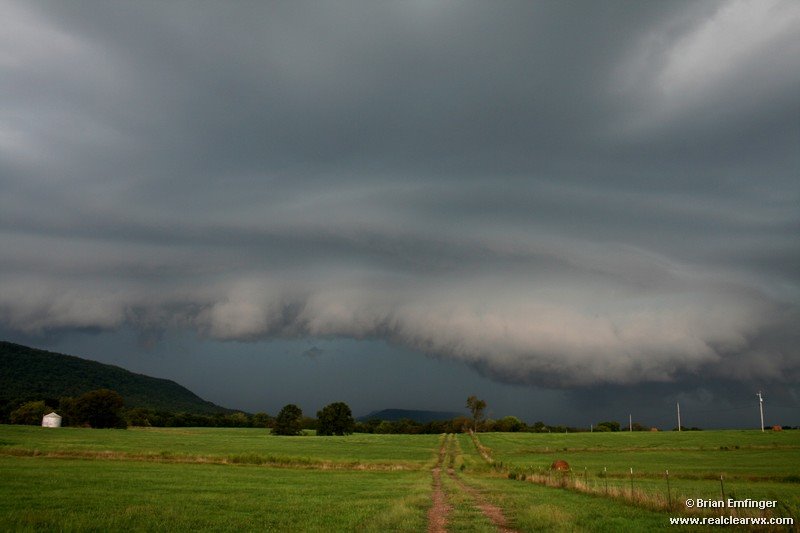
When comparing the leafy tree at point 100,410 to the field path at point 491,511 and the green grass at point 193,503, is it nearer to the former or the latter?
the green grass at point 193,503

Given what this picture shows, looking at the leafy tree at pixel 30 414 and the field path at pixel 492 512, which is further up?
the field path at pixel 492 512

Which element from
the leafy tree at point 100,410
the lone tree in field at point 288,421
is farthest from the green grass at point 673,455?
the leafy tree at point 100,410

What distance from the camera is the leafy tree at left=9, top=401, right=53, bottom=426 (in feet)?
446

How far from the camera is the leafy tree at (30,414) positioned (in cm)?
13588

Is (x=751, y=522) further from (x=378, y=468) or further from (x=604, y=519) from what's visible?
(x=378, y=468)

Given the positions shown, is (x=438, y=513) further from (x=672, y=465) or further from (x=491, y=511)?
(x=672, y=465)

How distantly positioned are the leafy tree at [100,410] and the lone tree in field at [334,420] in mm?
55454

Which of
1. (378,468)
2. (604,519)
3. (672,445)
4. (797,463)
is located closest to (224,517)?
(604,519)

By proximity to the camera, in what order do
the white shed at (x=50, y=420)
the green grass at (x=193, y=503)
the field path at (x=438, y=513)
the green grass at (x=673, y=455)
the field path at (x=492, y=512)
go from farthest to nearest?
the white shed at (x=50, y=420) → the green grass at (x=673, y=455) → the green grass at (x=193, y=503) → the field path at (x=492, y=512) → the field path at (x=438, y=513)

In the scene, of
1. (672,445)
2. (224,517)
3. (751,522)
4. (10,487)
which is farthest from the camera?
(672,445)

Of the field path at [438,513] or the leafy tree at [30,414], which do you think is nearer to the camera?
the field path at [438,513]

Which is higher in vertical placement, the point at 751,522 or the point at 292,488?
the point at 751,522

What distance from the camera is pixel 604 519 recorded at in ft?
73.2

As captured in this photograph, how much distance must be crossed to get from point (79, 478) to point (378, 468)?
33.3 m
